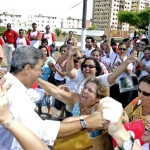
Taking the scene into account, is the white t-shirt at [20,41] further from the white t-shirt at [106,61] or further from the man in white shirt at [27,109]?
the man in white shirt at [27,109]

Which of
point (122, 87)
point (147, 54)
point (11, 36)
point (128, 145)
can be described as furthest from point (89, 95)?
point (11, 36)

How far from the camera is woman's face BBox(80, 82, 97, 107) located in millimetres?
2734

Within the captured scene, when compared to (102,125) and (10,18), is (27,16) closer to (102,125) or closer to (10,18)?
(10,18)

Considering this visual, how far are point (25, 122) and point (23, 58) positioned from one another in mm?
628

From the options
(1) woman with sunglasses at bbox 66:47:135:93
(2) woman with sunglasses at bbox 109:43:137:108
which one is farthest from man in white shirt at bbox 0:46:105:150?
(2) woman with sunglasses at bbox 109:43:137:108

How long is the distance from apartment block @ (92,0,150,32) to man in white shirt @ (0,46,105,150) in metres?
151

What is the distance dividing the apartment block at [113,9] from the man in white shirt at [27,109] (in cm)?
15142

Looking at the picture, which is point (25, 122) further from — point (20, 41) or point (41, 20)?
point (41, 20)

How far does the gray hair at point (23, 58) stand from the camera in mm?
2221

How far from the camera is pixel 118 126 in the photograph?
5.23 ft

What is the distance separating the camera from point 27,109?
1.81 meters

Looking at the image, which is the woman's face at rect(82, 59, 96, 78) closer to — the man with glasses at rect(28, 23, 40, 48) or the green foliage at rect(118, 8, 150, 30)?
the man with glasses at rect(28, 23, 40, 48)

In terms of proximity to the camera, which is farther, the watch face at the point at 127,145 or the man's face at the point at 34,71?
the man's face at the point at 34,71

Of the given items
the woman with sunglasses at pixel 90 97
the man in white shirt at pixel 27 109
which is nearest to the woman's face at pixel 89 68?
the woman with sunglasses at pixel 90 97
